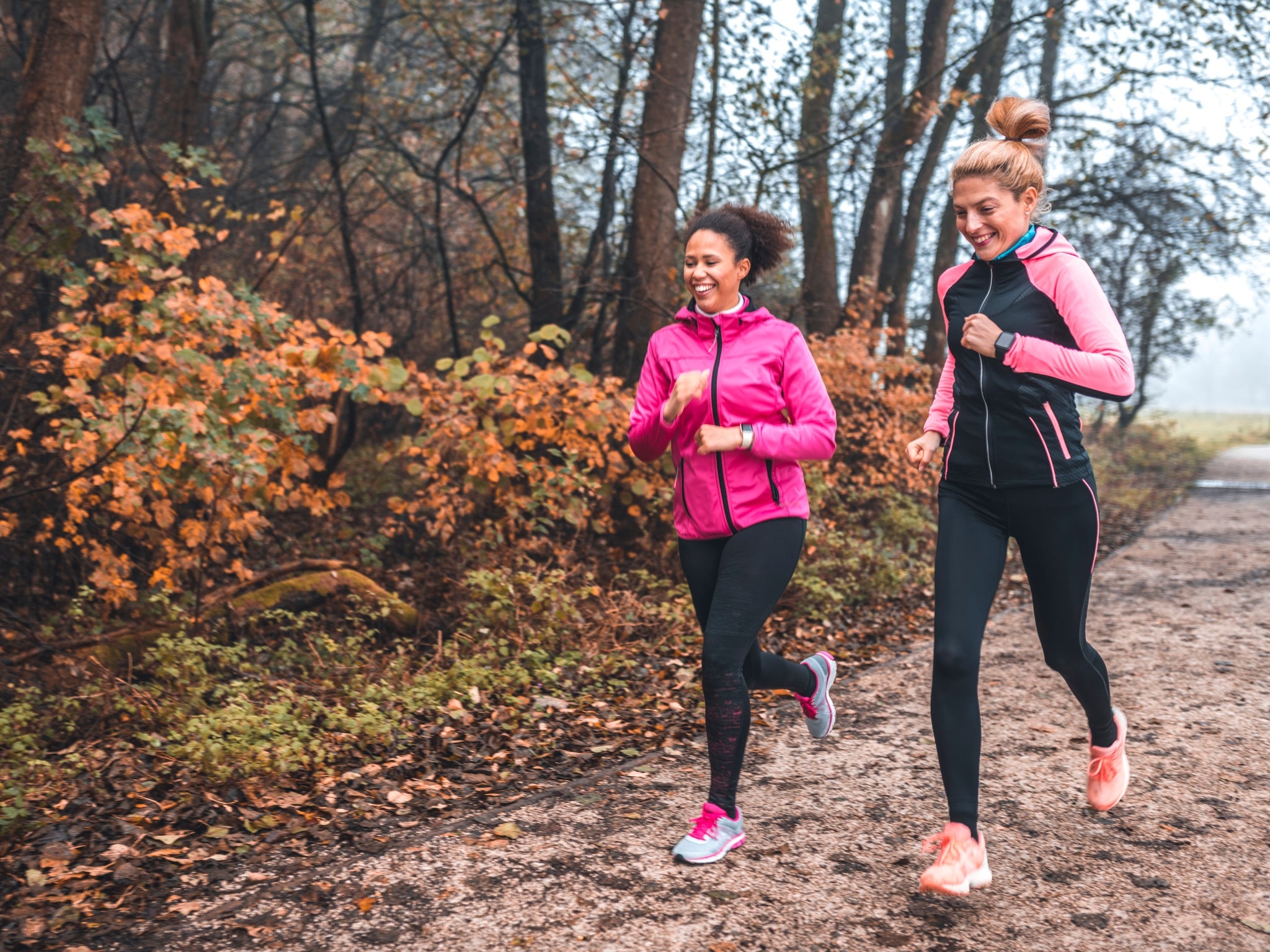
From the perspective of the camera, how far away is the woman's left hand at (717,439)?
10.5ft

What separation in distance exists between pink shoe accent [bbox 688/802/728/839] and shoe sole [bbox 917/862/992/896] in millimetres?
689

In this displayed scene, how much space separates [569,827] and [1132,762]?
2.39 meters

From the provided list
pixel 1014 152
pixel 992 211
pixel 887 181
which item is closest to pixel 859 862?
pixel 992 211

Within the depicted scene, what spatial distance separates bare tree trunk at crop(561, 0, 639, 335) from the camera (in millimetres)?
9836

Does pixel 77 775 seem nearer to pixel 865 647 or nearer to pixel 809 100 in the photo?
pixel 865 647

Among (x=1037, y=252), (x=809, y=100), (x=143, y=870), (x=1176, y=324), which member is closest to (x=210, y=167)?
(x=143, y=870)

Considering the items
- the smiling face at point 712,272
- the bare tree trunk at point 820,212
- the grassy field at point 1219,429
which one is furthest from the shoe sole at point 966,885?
the grassy field at point 1219,429

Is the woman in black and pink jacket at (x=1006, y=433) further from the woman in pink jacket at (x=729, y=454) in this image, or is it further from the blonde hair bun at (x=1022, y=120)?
the woman in pink jacket at (x=729, y=454)

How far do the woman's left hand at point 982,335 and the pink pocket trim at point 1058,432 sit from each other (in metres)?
0.24

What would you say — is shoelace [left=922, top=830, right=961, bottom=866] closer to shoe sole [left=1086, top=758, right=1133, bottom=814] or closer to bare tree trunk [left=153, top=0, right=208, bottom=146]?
shoe sole [left=1086, top=758, right=1133, bottom=814]

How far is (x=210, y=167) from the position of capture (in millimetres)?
6934

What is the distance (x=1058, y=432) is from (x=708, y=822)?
5.59ft

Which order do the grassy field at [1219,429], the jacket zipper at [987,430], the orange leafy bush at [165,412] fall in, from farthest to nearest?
the grassy field at [1219,429] → the orange leafy bush at [165,412] → the jacket zipper at [987,430]

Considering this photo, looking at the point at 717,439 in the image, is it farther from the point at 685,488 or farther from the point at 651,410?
the point at 651,410
